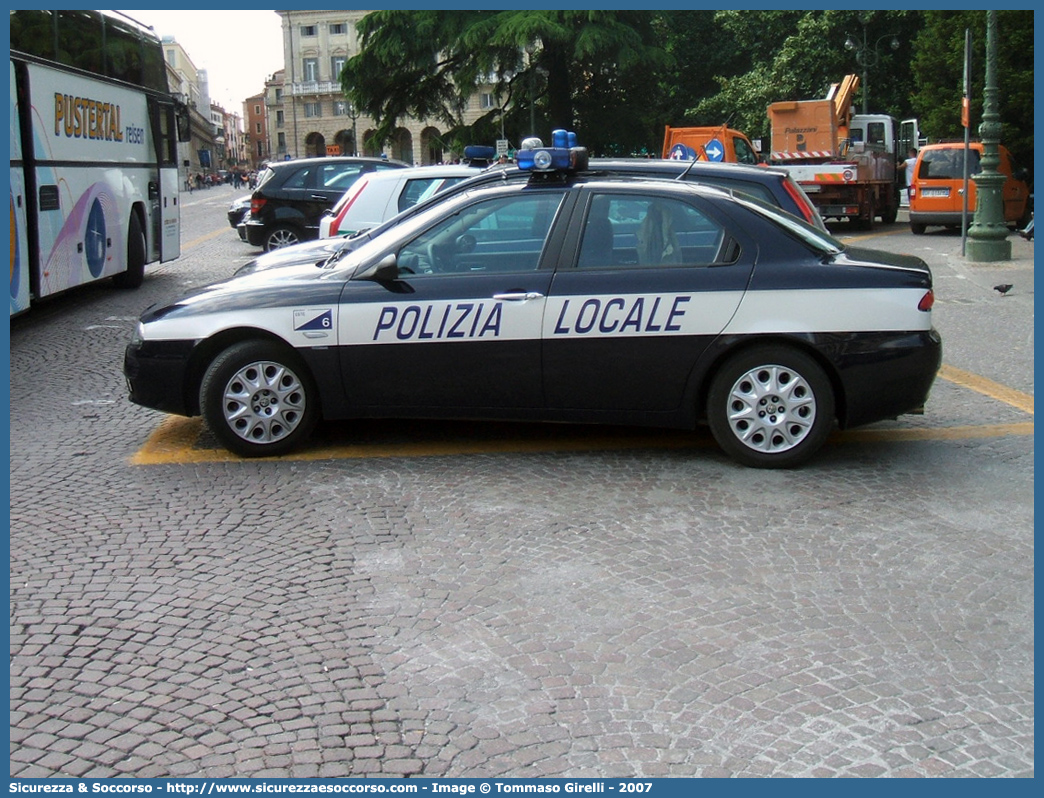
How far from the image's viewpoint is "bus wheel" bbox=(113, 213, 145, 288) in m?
16.2

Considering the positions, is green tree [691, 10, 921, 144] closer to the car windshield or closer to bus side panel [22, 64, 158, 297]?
bus side panel [22, 64, 158, 297]

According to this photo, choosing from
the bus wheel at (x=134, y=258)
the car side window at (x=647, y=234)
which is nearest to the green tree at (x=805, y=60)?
the bus wheel at (x=134, y=258)

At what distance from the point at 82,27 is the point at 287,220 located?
5.54 meters

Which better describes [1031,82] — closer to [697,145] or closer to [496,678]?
[697,145]

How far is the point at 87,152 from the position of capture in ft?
45.4

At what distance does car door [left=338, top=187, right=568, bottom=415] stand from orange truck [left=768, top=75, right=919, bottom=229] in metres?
19.6

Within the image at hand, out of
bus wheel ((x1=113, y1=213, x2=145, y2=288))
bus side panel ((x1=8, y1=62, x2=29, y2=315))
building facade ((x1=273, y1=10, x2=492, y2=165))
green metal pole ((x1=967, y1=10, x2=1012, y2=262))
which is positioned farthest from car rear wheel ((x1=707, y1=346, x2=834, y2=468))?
building facade ((x1=273, y1=10, x2=492, y2=165))

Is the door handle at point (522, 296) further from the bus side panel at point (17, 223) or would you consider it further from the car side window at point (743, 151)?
the car side window at point (743, 151)

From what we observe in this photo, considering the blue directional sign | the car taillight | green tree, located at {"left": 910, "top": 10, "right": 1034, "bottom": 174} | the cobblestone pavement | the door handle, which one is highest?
green tree, located at {"left": 910, "top": 10, "right": 1034, "bottom": 174}

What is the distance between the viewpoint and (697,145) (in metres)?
27.8

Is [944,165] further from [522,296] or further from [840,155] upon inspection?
[522,296]

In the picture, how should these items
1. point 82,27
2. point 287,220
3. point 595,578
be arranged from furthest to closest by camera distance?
point 287,220
point 82,27
point 595,578

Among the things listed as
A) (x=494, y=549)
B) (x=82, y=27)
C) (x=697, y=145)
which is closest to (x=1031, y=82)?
(x=697, y=145)

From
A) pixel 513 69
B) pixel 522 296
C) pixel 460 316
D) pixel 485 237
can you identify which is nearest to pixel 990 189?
pixel 485 237
